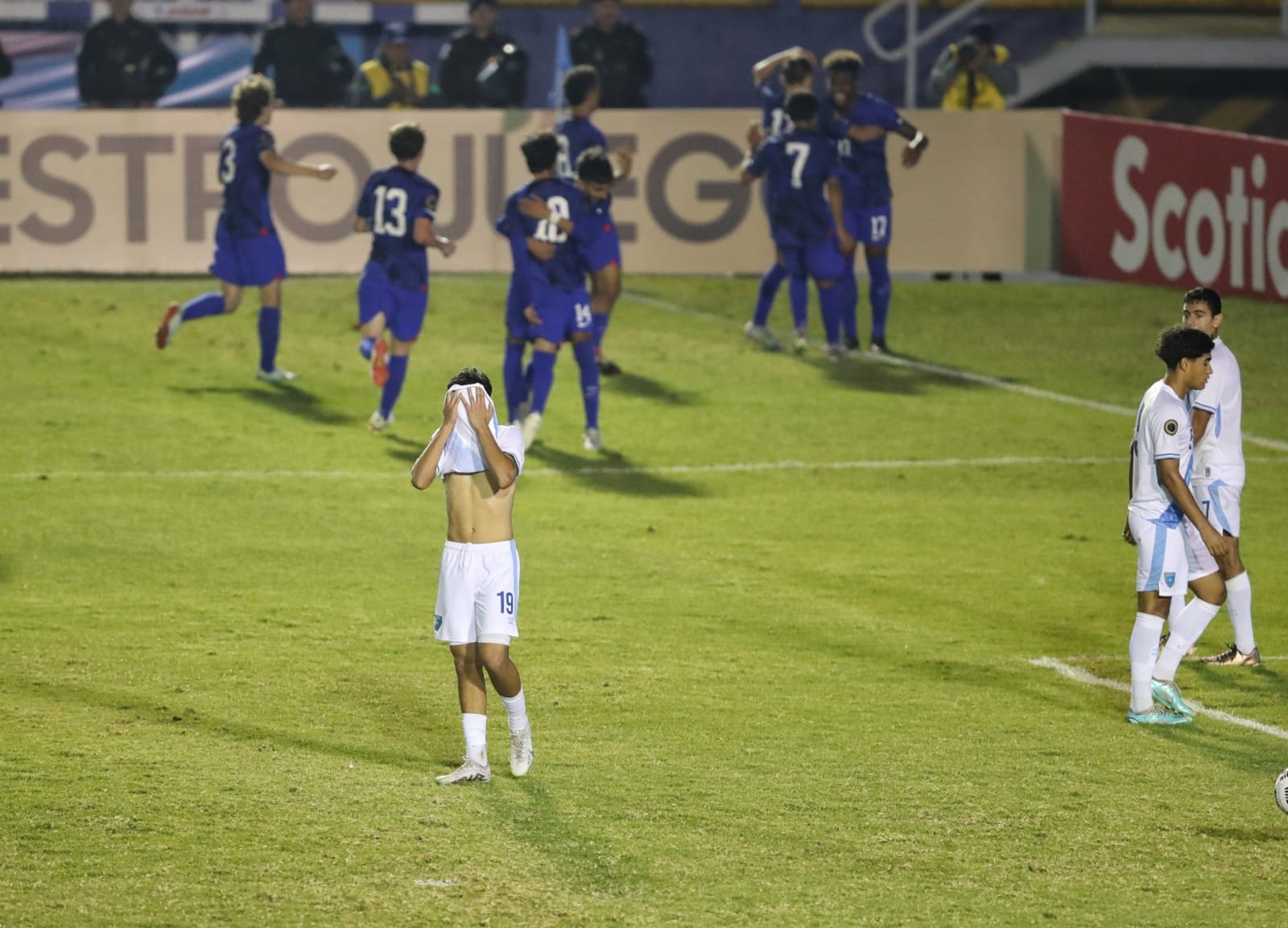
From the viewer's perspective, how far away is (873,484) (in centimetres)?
1524

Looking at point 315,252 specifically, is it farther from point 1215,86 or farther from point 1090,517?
point 1215,86

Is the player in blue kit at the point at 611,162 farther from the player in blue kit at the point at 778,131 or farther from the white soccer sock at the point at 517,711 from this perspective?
the white soccer sock at the point at 517,711

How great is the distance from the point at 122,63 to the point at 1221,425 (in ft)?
58.0

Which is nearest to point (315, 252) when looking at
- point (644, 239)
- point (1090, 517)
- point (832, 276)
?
point (644, 239)

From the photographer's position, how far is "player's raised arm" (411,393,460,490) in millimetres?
7914

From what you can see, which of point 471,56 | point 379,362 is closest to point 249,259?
point 379,362

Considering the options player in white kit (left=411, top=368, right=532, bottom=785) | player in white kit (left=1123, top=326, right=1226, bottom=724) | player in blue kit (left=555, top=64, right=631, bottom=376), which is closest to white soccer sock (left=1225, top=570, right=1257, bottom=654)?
player in white kit (left=1123, top=326, right=1226, bottom=724)

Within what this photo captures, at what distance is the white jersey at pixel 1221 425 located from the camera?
33.0 feet

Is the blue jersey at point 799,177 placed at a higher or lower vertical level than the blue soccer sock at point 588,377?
higher

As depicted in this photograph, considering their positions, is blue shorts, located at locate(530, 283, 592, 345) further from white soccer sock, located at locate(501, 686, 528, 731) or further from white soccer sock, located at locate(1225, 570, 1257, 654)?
white soccer sock, located at locate(501, 686, 528, 731)

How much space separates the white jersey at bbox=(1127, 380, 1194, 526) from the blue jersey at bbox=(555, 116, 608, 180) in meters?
9.84

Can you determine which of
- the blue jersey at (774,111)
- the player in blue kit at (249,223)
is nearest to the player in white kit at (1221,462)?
the player in blue kit at (249,223)

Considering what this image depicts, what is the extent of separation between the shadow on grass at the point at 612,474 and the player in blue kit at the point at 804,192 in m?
3.69

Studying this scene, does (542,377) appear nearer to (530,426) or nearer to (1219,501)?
(530,426)
